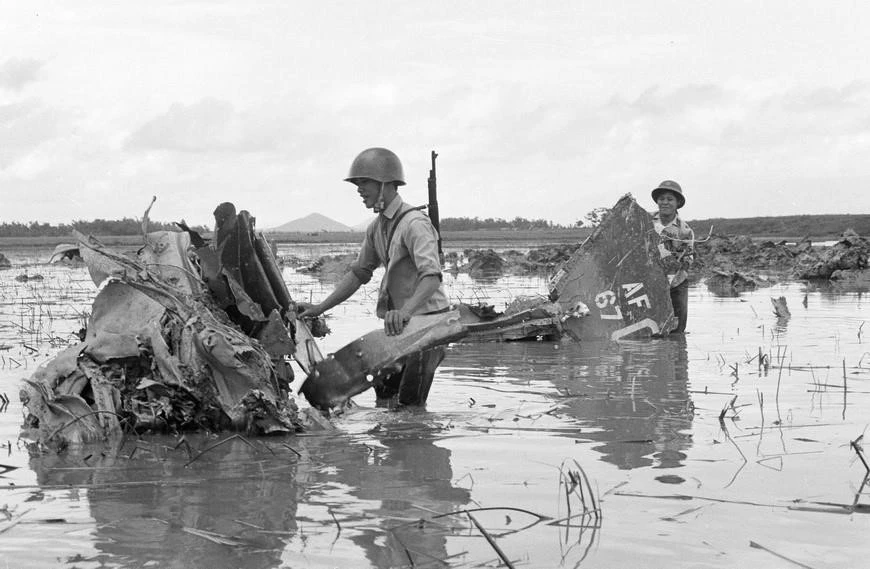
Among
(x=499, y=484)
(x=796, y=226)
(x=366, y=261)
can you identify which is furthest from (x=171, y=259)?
(x=796, y=226)

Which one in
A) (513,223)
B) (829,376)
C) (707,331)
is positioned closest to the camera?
(829,376)

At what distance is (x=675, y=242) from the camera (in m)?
11.9

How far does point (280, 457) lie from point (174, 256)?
206cm

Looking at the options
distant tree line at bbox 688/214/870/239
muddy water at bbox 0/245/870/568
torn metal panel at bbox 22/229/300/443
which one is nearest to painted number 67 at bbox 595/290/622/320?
muddy water at bbox 0/245/870/568

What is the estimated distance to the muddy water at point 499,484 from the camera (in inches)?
159

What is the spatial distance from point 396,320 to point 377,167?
0.97 meters

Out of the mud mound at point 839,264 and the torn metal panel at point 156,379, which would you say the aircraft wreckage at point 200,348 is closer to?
the torn metal panel at point 156,379

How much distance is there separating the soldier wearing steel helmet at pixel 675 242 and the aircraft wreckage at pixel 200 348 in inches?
195

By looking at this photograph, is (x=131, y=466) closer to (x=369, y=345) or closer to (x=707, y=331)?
(x=369, y=345)

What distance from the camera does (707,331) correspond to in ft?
40.9

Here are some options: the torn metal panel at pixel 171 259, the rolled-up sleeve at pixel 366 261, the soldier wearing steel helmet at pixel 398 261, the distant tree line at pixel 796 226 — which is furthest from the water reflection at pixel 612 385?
the distant tree line at pixel 796 226

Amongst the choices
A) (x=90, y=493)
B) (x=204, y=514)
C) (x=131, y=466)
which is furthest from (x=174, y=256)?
(x=204, y=514)

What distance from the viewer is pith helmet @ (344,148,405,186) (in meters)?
6.71

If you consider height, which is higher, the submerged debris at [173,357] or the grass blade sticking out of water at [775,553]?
the submerged debris at [173,357]
